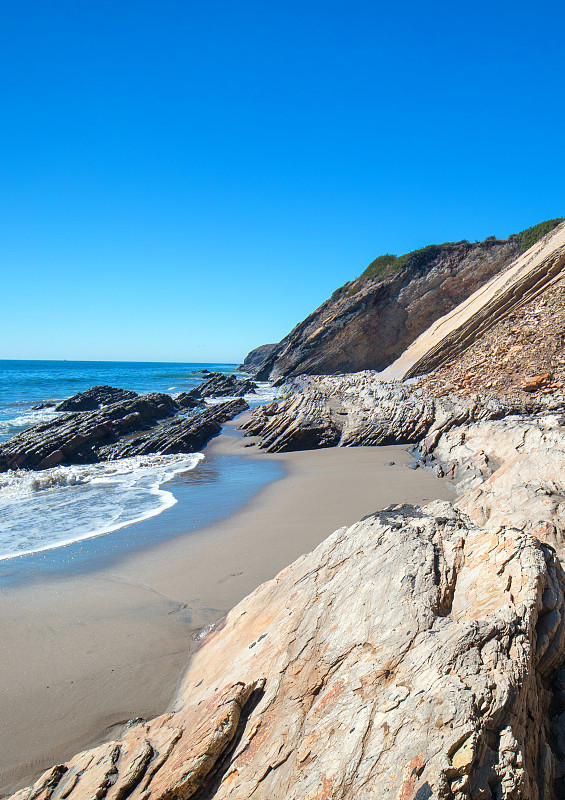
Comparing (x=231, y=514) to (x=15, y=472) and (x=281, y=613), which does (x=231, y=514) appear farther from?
(x=15, y=472)

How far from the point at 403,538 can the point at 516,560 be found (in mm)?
836

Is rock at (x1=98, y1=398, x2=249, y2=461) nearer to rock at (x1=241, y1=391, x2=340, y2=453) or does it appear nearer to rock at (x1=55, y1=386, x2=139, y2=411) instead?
rock at (x1=241, y1=391, x2=340, y2=453)

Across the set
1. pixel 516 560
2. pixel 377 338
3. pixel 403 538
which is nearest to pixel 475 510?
pixel 403 538

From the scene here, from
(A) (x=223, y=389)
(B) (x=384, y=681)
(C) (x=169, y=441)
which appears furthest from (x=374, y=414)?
(A) (x=223, y=389)

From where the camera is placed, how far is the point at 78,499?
34.0 feet

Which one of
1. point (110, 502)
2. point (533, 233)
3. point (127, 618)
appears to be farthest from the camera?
point (533, 233)

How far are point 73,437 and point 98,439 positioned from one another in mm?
993

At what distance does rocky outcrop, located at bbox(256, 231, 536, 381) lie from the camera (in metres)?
32.7

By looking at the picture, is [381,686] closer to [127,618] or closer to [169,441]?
[127,618]

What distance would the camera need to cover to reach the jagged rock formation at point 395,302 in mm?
32625

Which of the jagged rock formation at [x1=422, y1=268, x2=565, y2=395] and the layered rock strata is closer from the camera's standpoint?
the layered rock strata

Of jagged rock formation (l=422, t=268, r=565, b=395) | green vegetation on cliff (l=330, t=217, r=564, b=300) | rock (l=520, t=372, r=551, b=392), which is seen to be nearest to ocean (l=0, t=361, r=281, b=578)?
jagged rock formation (l=422, t=268, r=565, b=395)

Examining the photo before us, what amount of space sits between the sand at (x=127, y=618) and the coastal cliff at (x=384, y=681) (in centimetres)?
50

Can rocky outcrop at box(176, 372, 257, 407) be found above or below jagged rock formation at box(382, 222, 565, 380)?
below
